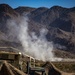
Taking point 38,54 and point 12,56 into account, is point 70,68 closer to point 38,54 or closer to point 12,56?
point 38,54

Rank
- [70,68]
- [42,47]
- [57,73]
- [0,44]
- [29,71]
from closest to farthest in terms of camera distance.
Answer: [29,71] < [57,73] < [70,68] < [42,47] < [0,44]

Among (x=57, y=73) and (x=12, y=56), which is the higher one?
(x=12, y=56)

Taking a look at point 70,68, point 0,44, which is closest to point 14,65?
point 70,68

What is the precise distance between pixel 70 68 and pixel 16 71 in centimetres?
7713

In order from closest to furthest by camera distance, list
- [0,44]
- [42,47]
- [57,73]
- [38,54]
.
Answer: [57,73]
[38,54]
[42,47]
[0,44]

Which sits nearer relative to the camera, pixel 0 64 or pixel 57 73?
pixel 0 64

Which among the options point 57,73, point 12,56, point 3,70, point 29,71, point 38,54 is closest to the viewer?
point 12,56

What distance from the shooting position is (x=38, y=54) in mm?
157000

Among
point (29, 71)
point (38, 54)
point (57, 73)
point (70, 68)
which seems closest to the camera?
point (29, 71)

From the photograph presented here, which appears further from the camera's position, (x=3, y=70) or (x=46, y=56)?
(x=46, y=56)

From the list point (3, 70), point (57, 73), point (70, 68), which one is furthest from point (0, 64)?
point (70, 68)

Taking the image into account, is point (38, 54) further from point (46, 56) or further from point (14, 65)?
point (14, 65)

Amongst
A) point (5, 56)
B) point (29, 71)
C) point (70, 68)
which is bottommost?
point (70, 68)

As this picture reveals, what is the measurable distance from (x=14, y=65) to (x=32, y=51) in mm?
134502
